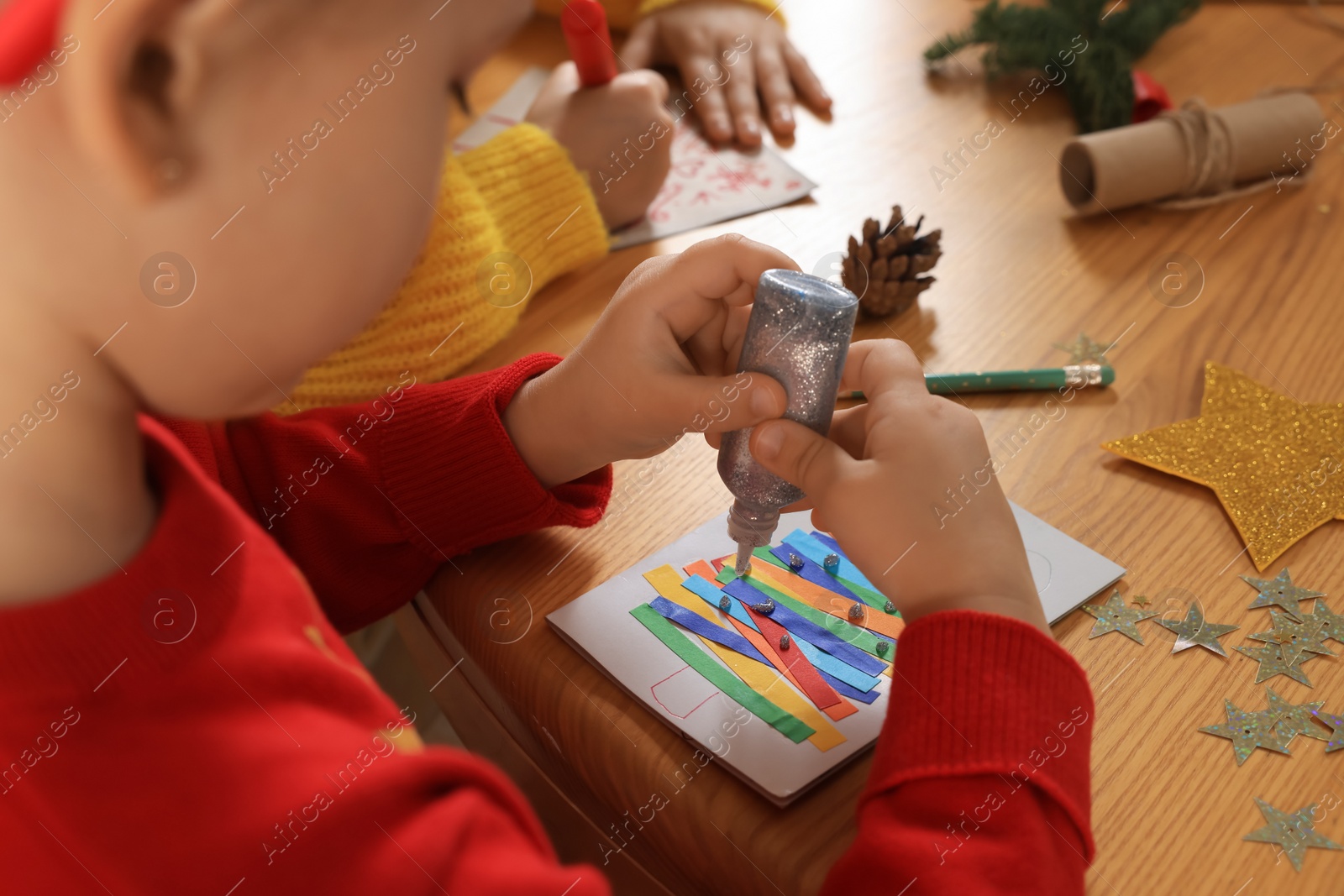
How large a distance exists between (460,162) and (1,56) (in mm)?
642

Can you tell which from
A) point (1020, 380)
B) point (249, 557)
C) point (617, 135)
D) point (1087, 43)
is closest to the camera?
point (249, 557)

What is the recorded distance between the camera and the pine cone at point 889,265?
2.63 ft

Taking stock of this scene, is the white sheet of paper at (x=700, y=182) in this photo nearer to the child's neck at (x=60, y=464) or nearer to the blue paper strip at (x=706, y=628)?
the blue paper strip at (x=706, y=628)

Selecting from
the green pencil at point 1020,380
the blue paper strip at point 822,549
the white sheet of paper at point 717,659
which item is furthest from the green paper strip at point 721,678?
the green pencil at point 1020,380

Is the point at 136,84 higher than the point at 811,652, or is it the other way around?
the point at 136,84

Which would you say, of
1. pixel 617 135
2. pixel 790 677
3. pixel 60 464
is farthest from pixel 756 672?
pixel 617 135

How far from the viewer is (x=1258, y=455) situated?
27.7 inches

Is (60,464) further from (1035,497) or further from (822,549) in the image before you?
(1035,497)

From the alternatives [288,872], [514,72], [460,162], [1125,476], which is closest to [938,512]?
[1125,476]

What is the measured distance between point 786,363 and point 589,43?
1.82ft

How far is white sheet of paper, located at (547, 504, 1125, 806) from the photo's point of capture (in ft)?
1.70

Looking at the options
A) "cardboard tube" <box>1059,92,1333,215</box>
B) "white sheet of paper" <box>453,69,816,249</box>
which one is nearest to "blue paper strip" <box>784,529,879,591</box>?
"white sheet of paper" <box>453,69,816,249</box>

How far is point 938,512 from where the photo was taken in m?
0.53

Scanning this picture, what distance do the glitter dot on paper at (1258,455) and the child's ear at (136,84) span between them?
0.62 m
